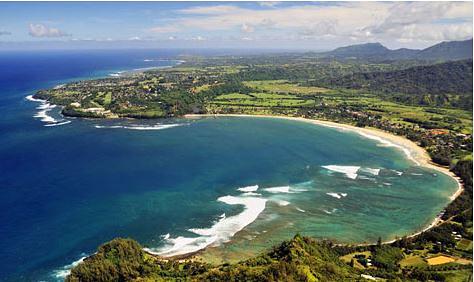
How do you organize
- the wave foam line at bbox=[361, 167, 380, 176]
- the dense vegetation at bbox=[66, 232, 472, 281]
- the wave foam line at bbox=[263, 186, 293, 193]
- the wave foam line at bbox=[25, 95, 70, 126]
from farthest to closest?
the wave foam line at bbox=[25, 95, 70, 126], the wave foam line at bbox=[361, 167, 380, 176], the wave foam line at bbox=[263, 186, 293, 193], the dense vegetation at bbox=[66, 232, 472, 281]

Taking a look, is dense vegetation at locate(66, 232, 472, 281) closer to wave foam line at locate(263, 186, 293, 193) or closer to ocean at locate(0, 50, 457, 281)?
ocean at locate(0, 50, 457, 281)

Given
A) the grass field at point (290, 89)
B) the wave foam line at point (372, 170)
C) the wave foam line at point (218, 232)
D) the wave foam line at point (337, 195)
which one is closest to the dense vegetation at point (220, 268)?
the wave foam line at point (218, 232)

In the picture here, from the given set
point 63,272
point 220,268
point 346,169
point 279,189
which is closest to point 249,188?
point 279,189

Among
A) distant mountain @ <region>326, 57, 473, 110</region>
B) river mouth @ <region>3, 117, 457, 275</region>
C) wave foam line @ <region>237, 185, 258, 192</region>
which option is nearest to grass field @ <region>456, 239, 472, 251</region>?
river mouth @ <region>3, 117, 457, 275</region>

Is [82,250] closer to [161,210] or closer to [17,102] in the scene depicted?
[161,210]

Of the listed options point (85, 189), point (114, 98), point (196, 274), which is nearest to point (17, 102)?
point (114, 98)

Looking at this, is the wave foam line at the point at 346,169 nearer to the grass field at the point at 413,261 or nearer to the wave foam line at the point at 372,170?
the wave foam line at the point at 372,170
